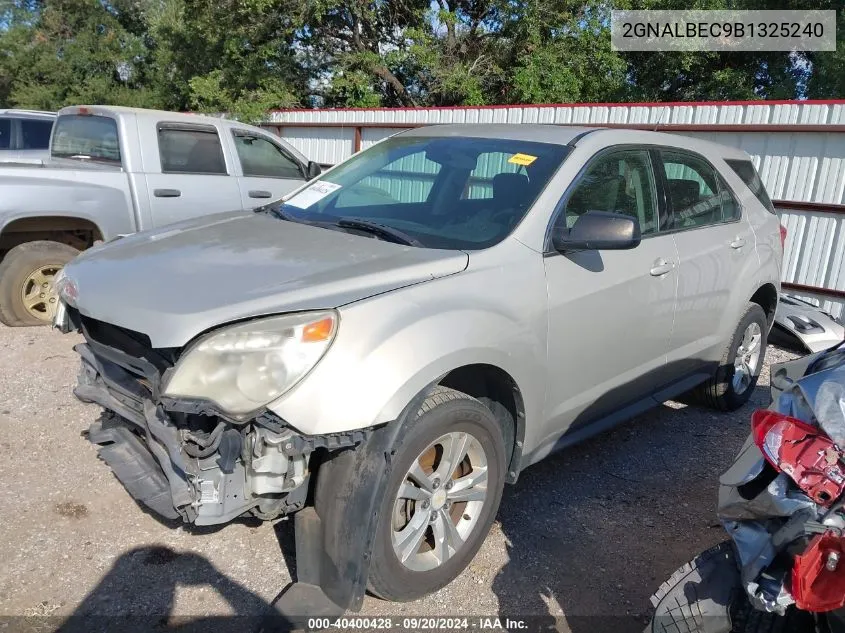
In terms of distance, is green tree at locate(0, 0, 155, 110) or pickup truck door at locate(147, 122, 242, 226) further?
green tree at locate(0, 0, 155, 110)

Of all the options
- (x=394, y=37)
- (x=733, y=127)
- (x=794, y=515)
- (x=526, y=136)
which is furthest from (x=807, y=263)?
(x=394, y=37)

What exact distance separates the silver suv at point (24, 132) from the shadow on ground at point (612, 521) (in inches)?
332

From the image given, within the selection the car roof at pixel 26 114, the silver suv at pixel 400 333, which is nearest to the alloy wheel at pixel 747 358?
the silver suv at pixel 400 333

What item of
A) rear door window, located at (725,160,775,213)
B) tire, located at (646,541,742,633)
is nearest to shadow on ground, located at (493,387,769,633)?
tire, located at (646,541,742,633)

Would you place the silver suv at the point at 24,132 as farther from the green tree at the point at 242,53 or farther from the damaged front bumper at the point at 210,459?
the damaged front bumper at the point at 210,459

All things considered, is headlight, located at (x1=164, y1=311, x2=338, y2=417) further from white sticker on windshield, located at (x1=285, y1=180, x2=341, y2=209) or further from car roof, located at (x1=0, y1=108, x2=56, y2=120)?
car roof, located at (x1=0, y1=108, x2=56, y2=120)

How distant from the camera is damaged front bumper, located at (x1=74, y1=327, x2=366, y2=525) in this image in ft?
7.56

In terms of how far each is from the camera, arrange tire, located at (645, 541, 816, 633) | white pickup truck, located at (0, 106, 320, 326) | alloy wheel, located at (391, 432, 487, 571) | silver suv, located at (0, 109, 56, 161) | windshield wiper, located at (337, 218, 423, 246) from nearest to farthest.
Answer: tire, located at (645, 541, 816, 633), alloy wheel, located at (391, 432, 487, 571), windshield wiper, located at (337, 218, 423, 246), white pickup truck, located at (0, 106, 320, 326), silver suv, located at (0, 109, 56, 161)

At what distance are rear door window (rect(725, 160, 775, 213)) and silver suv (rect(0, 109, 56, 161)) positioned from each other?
8.50 meters

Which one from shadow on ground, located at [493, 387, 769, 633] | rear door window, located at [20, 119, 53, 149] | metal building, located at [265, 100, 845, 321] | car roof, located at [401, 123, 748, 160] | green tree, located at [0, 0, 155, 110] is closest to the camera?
shadow on ground, located at [493, 387, 769, 633]

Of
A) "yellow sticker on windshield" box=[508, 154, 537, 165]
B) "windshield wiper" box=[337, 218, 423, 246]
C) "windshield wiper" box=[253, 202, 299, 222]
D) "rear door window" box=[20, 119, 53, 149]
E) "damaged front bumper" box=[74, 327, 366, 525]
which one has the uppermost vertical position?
"yellow sticker on windshield" box=[508, 154, 537, 165]

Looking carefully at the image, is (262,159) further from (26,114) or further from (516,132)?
(26,114)

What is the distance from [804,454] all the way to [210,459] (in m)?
1.83

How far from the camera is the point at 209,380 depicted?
91.4 inches
